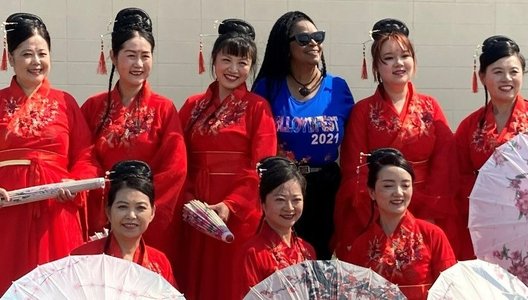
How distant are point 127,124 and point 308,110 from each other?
3.12 feet

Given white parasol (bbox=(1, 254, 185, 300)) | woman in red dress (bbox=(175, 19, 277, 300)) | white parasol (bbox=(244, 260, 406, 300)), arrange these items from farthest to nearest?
woman in red dress (bbox=(175, 19, 277, 300))
white parasol (bbox=(244, 260, 406, 300))
white parasol (bbox=(1, 254, 185, 300))

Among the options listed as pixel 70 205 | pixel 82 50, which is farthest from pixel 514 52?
pixel 82 50

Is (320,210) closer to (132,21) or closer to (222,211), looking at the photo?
(222,211)

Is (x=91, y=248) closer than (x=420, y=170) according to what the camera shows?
Yes

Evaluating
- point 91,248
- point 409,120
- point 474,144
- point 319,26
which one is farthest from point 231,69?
point 319,26

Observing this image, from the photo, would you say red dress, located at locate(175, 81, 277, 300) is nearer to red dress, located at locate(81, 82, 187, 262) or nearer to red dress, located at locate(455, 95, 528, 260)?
red dress, located at locate(81, 82, 187, 262)

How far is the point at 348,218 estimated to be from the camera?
4750mm

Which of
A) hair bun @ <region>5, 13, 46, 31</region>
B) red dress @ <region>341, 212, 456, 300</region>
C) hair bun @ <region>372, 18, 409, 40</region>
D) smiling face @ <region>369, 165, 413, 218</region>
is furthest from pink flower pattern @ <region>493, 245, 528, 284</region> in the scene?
hair bun @ <region>5, 13, 46, 31</region>

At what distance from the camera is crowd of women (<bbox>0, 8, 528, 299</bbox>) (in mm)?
4137

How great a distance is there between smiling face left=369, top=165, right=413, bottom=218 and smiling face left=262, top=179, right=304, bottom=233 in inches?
15.6

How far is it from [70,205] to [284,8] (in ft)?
8.55

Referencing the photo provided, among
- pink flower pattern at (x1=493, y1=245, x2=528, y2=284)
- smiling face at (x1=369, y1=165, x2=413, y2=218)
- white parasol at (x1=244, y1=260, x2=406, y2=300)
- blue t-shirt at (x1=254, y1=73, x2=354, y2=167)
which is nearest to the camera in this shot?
white parasol at (x1=244, y1=260, x2=406, y2=300)

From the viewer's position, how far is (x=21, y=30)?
175 inches

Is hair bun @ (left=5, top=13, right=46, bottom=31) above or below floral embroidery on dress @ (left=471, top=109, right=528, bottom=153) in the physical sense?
above
